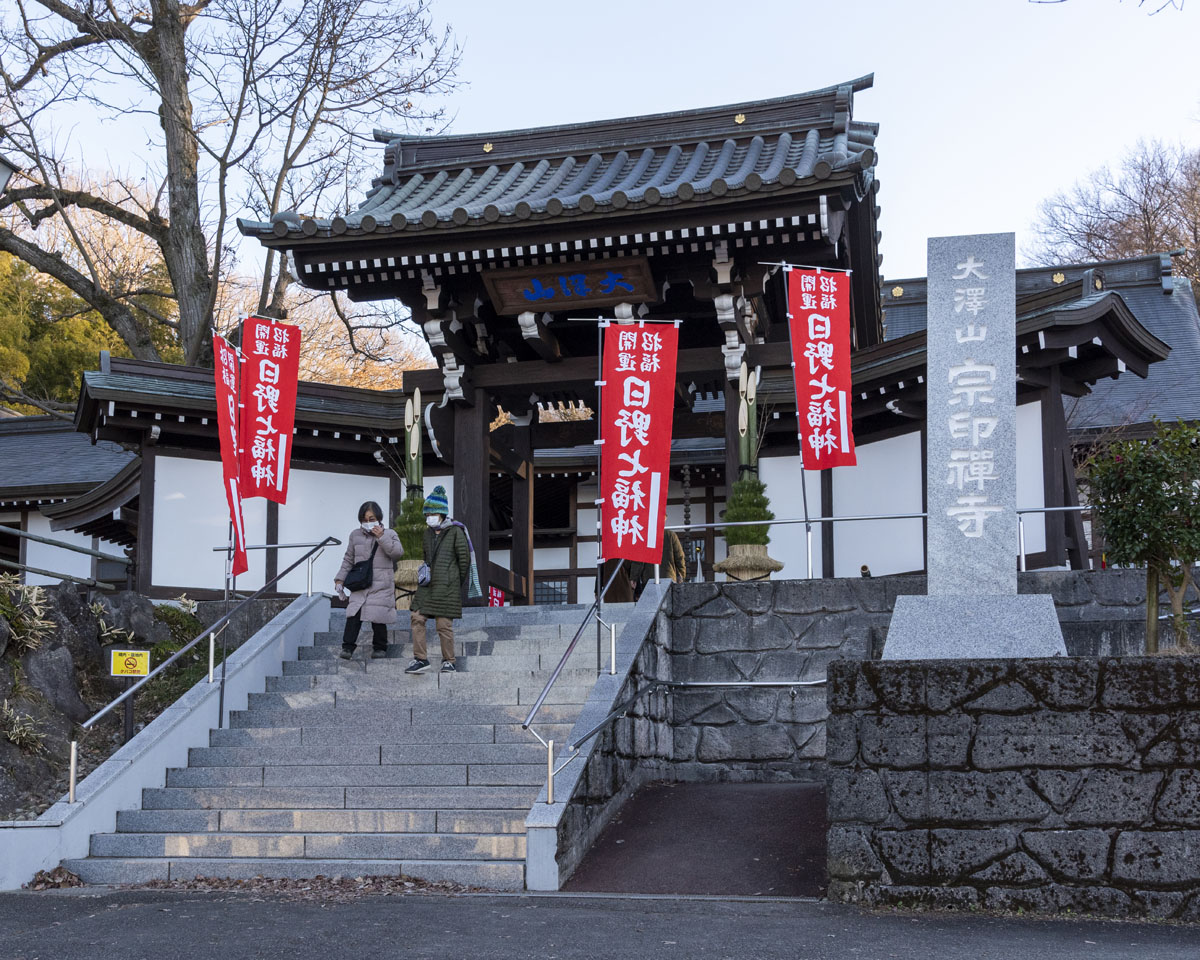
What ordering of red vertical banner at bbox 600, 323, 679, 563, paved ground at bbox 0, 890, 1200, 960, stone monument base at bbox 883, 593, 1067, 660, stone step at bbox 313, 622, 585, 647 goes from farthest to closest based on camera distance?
red vertical banner at bbox 600, 323, 679, 563
stone step at bbox 313, 622, 585, 647
stone monument base at bbox 883, 593, 1067, 660
paved ground at bbox 0, 890, 1200, 960

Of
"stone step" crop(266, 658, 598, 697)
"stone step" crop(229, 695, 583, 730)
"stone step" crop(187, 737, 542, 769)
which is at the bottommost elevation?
"stone step" crop(187, 737, 542, 769)

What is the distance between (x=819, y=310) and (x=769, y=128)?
4086mm

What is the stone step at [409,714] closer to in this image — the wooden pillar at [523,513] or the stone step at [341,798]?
the stone step at [341,798]

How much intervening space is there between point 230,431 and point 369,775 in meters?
5.37

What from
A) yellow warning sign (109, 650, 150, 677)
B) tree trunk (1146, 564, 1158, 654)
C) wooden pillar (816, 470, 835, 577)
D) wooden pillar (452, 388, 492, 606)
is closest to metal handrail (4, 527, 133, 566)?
yellow warning sign (109, 650, 150, 677)

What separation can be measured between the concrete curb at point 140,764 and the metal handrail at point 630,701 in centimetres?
298

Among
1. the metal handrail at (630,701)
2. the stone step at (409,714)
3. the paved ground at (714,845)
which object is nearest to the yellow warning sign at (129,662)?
the stone step at (409,714)

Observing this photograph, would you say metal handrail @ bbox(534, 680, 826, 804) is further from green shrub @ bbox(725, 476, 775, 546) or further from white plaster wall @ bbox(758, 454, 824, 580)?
white plaster wall @ bbox(758, 454, 824, 580)

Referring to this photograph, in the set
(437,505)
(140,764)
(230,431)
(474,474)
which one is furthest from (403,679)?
(230,431)

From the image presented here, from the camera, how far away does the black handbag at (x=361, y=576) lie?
10750 millimetres

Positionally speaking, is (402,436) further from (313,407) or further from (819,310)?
(819,310)

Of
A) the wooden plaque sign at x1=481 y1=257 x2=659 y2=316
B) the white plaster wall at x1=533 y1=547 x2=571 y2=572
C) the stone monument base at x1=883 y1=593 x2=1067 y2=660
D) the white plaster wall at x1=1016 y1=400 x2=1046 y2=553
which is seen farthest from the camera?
the white plaster wall at x1=533 y1=547 x2=571 y2=572

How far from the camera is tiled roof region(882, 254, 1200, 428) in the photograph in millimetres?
17156

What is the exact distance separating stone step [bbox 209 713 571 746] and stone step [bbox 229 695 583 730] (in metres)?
0.07
